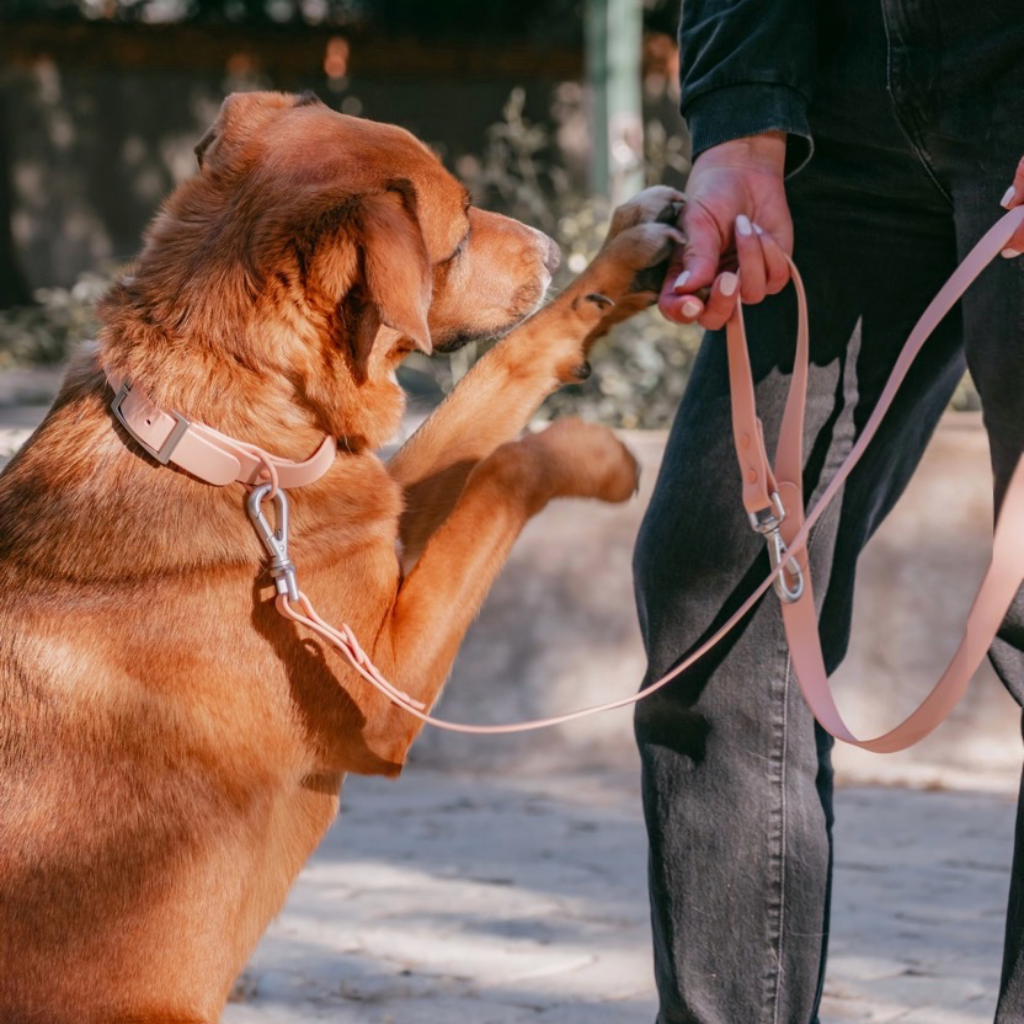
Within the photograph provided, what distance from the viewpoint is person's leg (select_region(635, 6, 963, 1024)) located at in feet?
7.98

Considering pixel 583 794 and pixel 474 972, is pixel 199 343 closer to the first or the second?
pixel 474 972

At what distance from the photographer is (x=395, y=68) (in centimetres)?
1331

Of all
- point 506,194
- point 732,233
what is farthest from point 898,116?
point 506,194

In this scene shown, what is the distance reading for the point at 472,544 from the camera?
2.66 m

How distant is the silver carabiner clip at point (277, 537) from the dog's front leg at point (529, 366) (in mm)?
523

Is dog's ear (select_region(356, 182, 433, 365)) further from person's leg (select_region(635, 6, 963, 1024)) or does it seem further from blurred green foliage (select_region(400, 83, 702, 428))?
blurred green foliage (select_region(400, 83, 702, 428))

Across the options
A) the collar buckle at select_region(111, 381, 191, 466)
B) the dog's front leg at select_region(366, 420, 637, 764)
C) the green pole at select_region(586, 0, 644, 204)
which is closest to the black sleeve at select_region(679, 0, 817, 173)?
the dog's front leg at select_region(366, 420, 637, 764)

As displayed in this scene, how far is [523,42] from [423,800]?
972 cm

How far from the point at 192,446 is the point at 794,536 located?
897 mm

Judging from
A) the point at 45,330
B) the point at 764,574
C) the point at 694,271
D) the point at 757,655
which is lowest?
the point at 45,330

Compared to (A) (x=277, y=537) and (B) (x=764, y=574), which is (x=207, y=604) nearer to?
(A) (x=277, y=537)

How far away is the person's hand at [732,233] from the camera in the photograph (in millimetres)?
2371

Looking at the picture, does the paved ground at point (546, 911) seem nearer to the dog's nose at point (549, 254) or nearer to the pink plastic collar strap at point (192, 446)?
the pink plastic collar strap at point (192, 446)

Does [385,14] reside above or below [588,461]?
below
